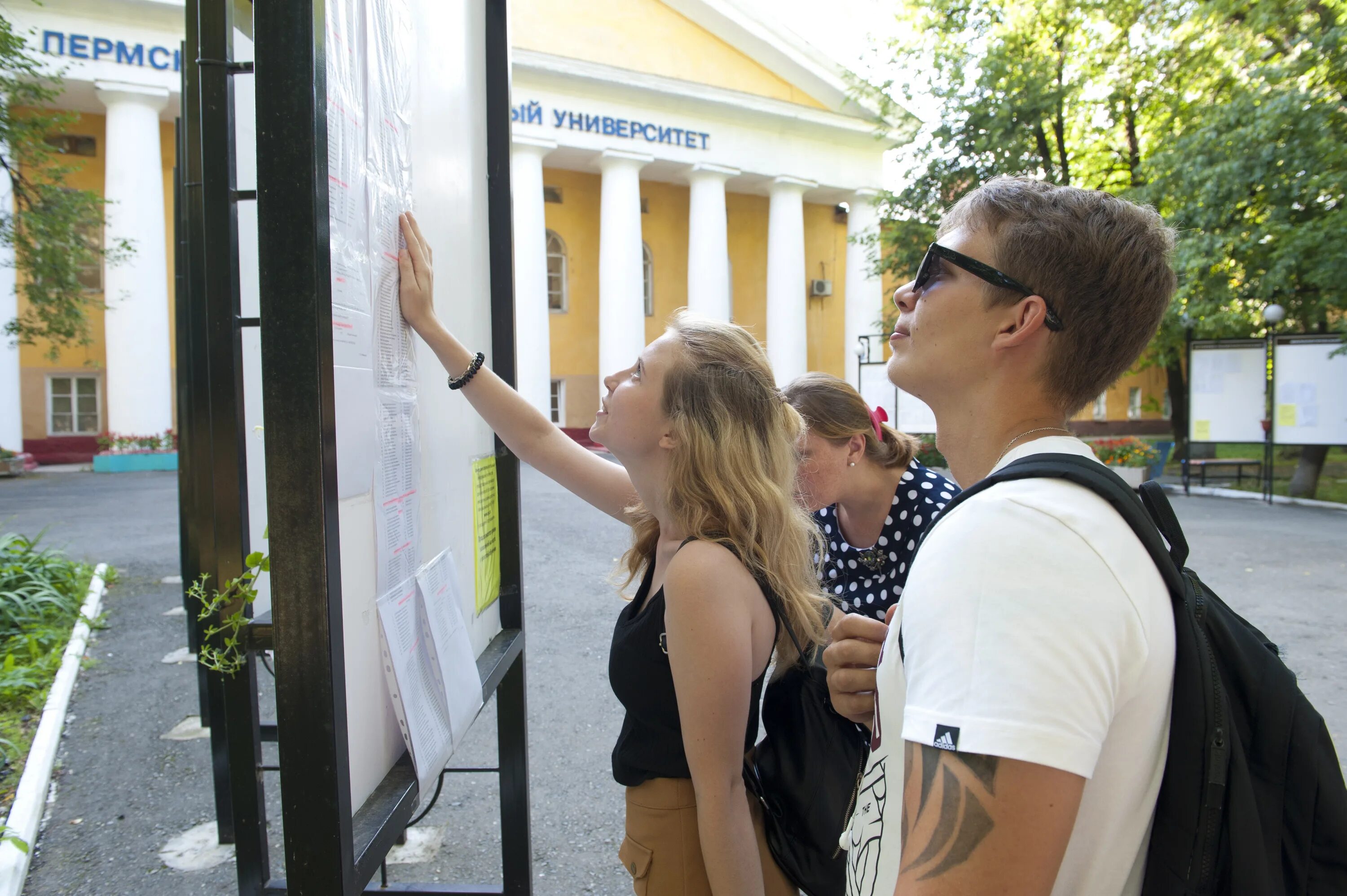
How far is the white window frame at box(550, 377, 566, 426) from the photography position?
87.2ft

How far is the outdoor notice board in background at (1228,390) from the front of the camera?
13.5 m

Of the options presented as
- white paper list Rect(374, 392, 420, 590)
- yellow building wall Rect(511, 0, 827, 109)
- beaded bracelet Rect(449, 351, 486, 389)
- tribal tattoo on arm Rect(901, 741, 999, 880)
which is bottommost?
tribal tattoo on arm Rect(901, 741, 999, 880)

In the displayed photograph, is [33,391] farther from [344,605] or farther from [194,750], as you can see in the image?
[344,605]

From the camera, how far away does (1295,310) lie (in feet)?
49.1

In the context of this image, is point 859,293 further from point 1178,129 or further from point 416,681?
point 416,681

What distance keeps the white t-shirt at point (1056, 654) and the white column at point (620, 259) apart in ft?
80.9

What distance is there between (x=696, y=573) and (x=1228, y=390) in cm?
1494

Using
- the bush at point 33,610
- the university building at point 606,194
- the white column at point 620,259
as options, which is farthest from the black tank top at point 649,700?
the white column at point 620,259

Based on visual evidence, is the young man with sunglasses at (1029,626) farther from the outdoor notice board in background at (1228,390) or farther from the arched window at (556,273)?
the arched window at (556,273)

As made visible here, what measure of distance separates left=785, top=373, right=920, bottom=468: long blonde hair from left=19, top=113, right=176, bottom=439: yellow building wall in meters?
21.4

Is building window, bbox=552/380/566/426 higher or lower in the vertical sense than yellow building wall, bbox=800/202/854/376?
lower

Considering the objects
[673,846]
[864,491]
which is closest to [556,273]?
[864,491]

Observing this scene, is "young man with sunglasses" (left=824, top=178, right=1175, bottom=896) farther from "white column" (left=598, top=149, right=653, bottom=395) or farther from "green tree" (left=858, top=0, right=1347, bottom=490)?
"white column" (left=598, top=149, right=653, bottom=395)

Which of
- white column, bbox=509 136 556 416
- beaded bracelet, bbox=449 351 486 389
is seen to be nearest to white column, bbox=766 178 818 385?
white column, bbox=509 136 556 416
